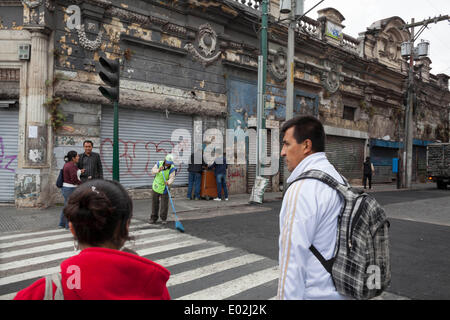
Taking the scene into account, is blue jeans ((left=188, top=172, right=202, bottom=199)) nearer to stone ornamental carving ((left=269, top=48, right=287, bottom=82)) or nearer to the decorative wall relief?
the decorative wall relief

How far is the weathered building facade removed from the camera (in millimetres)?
9766

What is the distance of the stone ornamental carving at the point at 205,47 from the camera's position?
13353 mm

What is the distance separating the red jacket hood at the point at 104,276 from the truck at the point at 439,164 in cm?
2351

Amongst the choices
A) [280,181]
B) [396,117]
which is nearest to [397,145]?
[396,117]

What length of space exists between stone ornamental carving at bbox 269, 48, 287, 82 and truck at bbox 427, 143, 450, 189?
38.9ft

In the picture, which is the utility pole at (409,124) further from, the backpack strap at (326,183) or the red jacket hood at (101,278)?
the red jacket hood at (101,278)

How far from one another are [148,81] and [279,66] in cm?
715

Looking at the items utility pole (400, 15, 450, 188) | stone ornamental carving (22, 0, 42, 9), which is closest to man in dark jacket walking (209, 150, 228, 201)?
stone ornamental carving (22, 0, 42, 9)

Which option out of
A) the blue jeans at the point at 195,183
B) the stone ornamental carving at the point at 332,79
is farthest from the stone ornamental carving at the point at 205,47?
the stone ornamental carving at the point at 332,79

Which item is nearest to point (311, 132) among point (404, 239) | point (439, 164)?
point (404, 239)

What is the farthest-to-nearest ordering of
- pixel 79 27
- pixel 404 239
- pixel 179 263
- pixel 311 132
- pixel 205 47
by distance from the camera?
1. pixel 205 47
2. pixel 79 27
3. pixel 404 239
4. pixel 179 263
5. pixel 311 132

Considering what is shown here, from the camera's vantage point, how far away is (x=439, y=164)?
21.0 metres

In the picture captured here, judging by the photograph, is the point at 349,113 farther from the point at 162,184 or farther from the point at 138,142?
the point at 162,184

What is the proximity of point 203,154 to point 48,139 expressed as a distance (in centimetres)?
557
